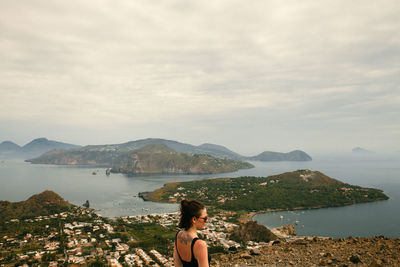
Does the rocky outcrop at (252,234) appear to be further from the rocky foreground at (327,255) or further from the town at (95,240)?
the rocky foreground at (327,255)

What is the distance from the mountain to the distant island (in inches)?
1332

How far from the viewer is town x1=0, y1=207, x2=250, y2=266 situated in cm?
3631

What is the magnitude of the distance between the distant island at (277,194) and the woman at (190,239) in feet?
258

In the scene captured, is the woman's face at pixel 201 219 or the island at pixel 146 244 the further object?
the island at pixel 146 244

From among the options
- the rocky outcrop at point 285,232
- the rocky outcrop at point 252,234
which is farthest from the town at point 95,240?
the rocky outcrop at point 285,232

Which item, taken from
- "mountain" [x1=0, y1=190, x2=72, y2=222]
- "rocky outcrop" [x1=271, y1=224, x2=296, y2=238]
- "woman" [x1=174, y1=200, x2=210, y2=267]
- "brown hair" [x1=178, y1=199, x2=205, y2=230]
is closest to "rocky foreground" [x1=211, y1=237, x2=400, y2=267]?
"woman" [x1=174, y1=200, x2=210, y2=267]

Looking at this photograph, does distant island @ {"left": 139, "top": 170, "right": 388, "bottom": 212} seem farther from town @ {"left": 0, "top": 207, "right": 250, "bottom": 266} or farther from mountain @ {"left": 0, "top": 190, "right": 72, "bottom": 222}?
mountain @ {"left": 0, "top": 190, "right": 72, "bottom": 222}

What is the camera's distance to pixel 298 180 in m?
114

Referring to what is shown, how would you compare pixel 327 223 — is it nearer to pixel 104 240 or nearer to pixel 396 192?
pixel 104 240

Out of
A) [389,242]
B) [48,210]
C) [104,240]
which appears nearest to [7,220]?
[48,210]

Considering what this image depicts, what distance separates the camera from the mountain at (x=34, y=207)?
67.4 m

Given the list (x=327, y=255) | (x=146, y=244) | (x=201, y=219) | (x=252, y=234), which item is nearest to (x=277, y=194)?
(x=252, y=234)

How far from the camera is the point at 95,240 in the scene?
46156 millimetres

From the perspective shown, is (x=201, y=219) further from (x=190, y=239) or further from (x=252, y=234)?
(x=252, y=234)
